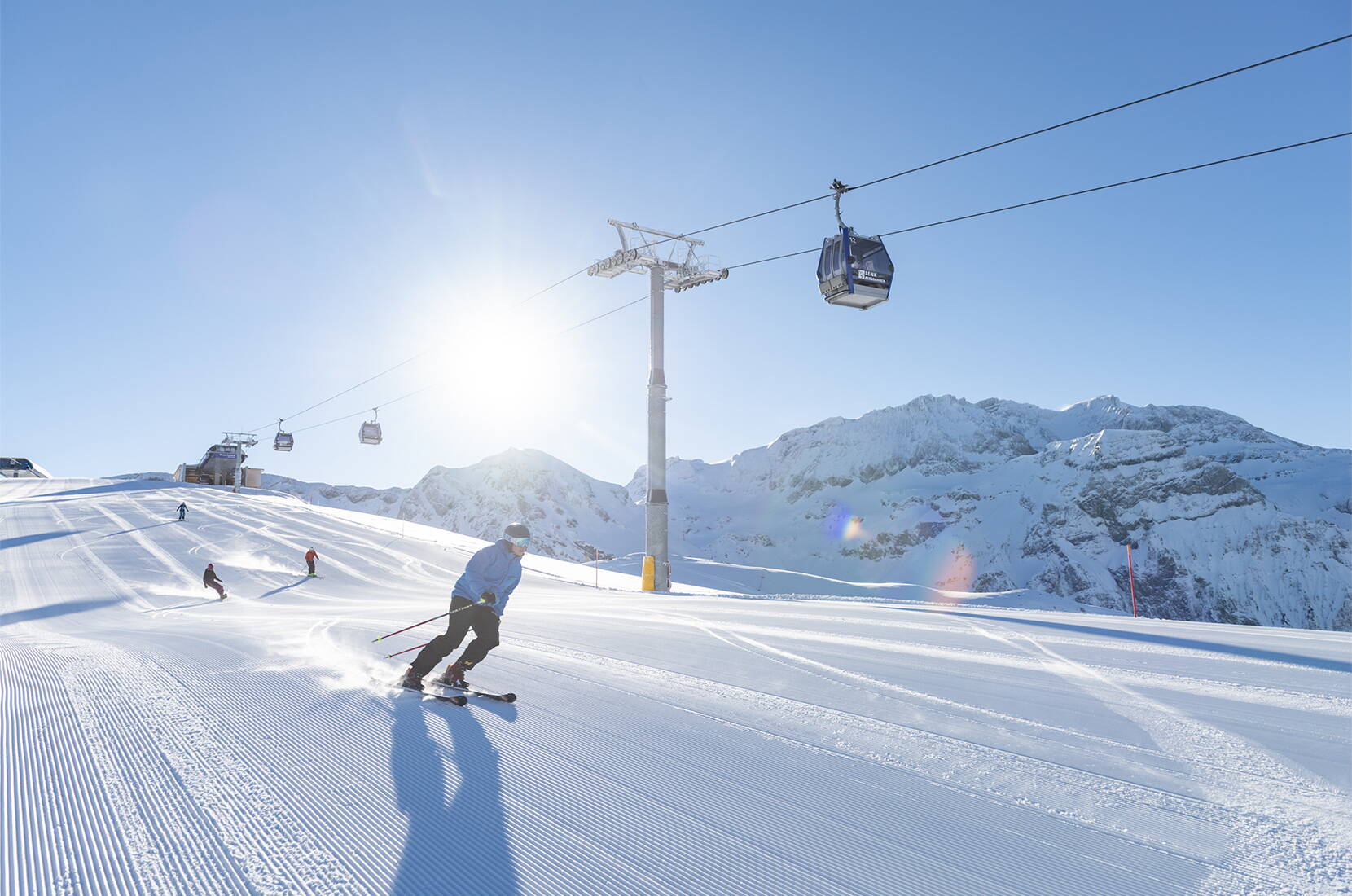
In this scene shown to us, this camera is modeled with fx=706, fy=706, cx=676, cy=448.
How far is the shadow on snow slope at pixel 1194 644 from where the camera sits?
249 inches

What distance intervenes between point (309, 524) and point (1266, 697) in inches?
1731

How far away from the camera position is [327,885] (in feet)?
9.51

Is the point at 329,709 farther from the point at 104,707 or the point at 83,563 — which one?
the point at 83,563

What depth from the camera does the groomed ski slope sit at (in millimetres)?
3021

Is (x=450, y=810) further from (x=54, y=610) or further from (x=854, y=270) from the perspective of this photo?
(x=54, y=610)

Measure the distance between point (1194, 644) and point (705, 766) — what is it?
20.1ft

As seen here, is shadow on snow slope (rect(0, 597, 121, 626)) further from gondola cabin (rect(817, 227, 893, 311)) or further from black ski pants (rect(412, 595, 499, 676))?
gondola cabin (rect(817, 227, 893, 311))

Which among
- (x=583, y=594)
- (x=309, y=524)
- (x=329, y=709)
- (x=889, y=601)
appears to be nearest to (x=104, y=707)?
(x=329, y=709)

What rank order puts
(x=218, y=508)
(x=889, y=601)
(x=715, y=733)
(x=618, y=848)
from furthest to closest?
(x=218, y=508) < (x=889, y=601) < (x=715, y=733) < (x=618, y=848)

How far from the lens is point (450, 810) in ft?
11.8

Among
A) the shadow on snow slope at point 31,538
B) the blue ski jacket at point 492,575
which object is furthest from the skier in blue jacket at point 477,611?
the shadow on snow slope at point 31,538

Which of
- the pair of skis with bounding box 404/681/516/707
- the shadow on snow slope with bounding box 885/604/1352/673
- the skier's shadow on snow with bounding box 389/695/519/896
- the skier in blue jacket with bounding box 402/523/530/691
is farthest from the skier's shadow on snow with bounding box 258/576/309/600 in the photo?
the shadow on snow slope with bounding box 885/604/1352/673

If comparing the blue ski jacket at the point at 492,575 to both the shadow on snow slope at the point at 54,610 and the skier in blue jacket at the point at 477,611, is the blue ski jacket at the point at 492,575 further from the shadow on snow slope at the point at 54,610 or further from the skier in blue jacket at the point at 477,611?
the shadow on snow slope at the point at 54,610

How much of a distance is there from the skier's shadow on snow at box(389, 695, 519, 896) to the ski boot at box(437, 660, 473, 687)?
824mm
